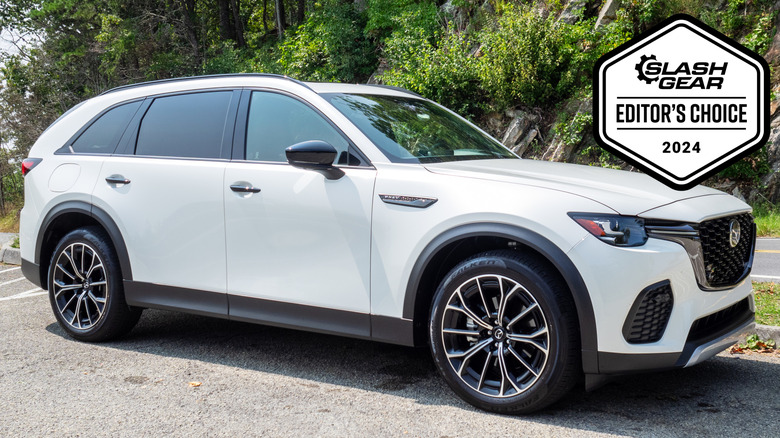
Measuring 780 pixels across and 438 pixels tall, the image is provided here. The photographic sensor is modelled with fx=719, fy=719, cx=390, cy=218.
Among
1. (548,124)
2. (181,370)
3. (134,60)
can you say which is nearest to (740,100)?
(548,124)

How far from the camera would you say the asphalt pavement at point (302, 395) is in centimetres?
375

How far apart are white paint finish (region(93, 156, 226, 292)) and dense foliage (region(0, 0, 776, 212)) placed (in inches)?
479

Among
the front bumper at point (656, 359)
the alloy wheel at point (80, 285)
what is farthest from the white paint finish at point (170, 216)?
the front bumper at point (656, 359)

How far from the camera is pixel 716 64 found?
10.8 m

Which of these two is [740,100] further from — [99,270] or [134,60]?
[134,60]

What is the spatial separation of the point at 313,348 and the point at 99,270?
177cm

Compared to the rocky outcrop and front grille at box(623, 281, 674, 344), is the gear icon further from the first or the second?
front grille at box(623, 281, 674, 344)

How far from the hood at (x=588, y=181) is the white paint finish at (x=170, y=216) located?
5.34 ft

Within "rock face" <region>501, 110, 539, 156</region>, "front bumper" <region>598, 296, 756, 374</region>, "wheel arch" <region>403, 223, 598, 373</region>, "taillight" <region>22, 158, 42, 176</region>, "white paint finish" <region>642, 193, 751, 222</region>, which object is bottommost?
"front bumper" <region>598, 296, 756, 374</region>

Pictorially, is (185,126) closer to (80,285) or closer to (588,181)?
A: (80,285)

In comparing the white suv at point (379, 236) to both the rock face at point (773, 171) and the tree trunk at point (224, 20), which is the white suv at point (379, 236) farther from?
the tree trunk at point (224, 20)

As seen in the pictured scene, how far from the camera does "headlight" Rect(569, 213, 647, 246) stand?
3.58m

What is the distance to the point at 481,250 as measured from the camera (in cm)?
416

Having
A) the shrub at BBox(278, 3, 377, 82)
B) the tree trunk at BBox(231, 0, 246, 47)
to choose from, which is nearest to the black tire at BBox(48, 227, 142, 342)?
the shrub at BBox(278, 3, 377, 82)
